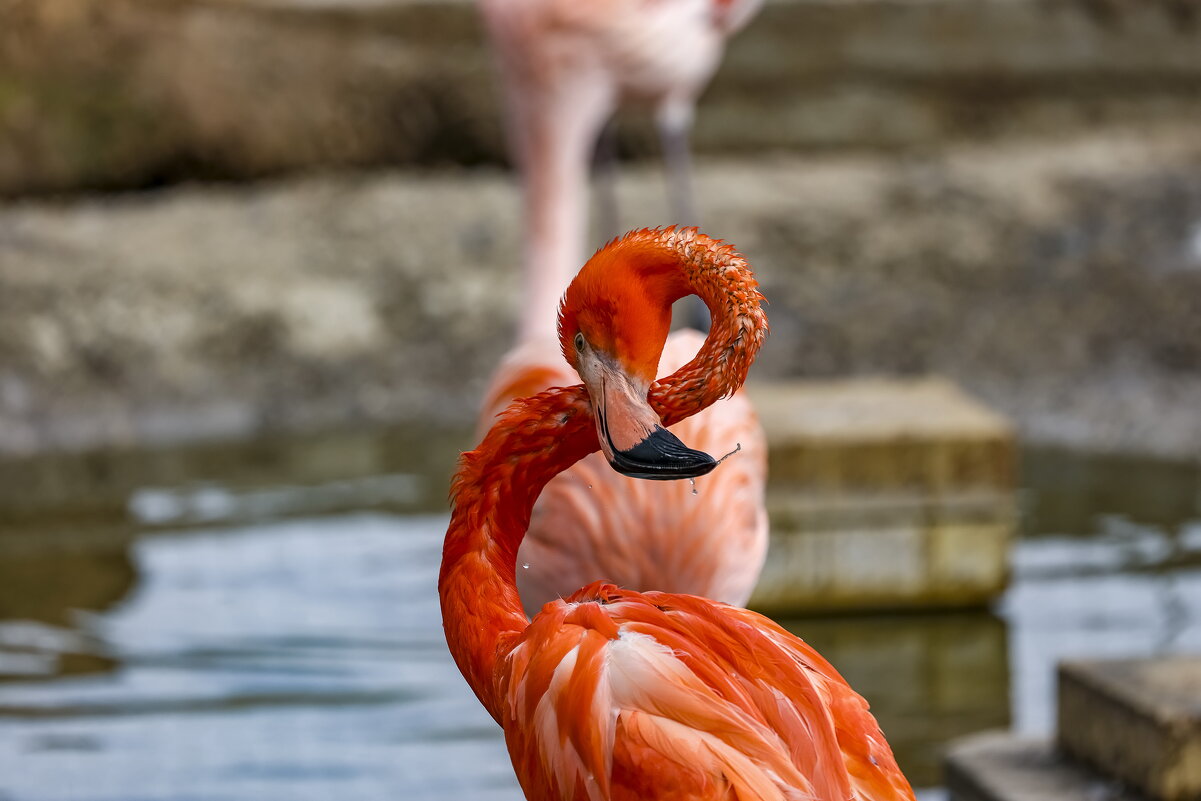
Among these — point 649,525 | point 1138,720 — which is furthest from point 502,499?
point 1138,720

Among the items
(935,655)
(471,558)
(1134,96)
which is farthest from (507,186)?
(471,558)

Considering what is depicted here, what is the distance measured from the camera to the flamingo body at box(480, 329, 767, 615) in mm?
2471

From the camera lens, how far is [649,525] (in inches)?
97.0

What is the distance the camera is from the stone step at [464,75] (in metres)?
8.15

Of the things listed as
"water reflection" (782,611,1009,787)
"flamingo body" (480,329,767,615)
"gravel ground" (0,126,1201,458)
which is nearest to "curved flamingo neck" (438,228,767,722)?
"flamingo body" (480,329,767,615)

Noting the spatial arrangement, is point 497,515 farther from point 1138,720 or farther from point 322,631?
point 322,631

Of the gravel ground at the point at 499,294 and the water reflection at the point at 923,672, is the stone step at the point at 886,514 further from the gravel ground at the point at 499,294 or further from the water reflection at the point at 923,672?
the gravel ground at the point at 499,294

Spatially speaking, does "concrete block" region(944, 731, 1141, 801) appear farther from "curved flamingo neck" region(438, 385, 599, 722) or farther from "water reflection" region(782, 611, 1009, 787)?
"curved flamingo neck" region(438, 385, 599, 722)

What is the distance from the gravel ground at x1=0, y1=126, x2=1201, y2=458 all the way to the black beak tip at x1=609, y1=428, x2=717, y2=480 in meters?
4.04

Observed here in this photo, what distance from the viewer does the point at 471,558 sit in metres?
1.91

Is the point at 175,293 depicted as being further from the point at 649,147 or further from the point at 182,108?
the point at 649,147

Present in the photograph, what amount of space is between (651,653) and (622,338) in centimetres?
32

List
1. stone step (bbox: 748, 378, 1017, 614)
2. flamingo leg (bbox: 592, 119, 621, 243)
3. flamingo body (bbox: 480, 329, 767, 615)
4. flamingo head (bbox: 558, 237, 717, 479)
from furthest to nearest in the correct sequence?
1. flamingo leg (bbox: 592, 119, 621, 243)
2. stone step (bbox: 748, 378, 1017, 614)
3. flamingo body (bbox: 480, 329, 767, 615)
4. flamingo head (bbox: 558, 237, 717, 479)

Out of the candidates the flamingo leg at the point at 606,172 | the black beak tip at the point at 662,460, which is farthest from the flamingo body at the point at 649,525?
the flamingo leg at the point at 606,172
